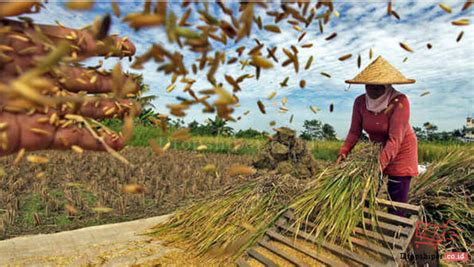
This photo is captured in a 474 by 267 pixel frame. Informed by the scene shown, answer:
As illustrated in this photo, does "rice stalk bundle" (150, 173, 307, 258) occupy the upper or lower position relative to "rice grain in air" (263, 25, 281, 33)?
lower

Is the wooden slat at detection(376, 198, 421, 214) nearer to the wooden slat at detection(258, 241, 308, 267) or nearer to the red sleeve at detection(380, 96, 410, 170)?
the red sleeve at detection(380, 96, 410, 170)

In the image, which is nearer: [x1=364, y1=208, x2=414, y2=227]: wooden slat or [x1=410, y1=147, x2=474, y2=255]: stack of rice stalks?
[x1=364, y1=208, x2=414, y2=227]: wooden slat

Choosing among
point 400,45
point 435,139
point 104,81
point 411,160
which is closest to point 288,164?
point 411,160

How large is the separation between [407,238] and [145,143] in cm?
847

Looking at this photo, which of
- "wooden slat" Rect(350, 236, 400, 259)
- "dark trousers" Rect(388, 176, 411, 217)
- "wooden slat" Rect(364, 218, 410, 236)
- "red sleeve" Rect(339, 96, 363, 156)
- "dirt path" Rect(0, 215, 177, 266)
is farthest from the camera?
"red sleeve" Rect(339, 96, 363, 156)

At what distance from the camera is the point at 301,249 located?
221 centimetres

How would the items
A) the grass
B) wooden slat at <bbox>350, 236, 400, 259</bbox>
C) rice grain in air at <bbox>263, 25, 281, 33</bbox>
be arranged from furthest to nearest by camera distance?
the grass < wooden slat at <bbox>350, 236, 400, 259</bbox> < rice grain in air at <bbox>263, 25, 281, 33</bbox>

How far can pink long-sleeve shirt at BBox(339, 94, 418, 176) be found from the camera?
245 cm

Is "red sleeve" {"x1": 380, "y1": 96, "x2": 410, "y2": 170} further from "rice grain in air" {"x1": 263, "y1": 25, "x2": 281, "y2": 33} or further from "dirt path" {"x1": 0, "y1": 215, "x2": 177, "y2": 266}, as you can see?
"dirt path" {"x1": 0, "y1": 215, "x2": 177, "y2": 266}

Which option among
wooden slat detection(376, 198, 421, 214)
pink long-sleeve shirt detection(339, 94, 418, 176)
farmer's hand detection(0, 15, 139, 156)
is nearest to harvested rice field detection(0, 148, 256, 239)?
farmer's hand detection(0, 15, 139, 156)

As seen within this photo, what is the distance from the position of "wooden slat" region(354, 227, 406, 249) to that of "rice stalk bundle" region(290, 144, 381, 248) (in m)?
0.06

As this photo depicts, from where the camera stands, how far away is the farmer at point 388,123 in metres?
2.45

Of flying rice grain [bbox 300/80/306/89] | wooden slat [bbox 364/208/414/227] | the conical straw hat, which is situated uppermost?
the conical straw hat

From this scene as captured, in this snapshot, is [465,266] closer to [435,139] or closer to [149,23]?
[149,23]
